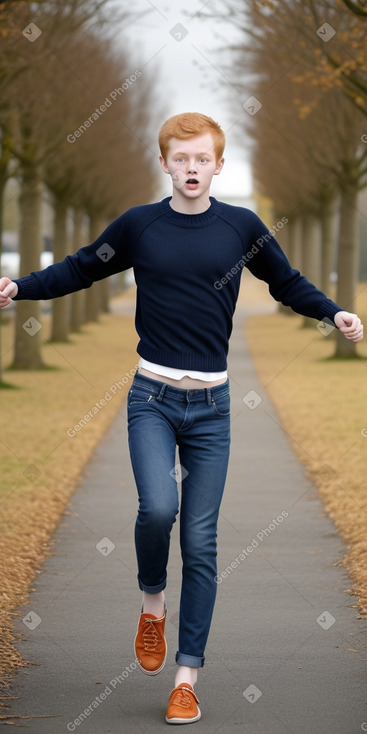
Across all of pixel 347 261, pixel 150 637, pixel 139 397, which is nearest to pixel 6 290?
pixel 139 397

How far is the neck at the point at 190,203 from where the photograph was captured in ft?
14.1

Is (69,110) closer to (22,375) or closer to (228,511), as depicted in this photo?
(22,375)

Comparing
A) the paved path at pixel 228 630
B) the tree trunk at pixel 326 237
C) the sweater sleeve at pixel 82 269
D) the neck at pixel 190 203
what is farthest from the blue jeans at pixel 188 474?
the tree trunk at pixel 326 237

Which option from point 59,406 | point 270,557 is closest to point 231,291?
point 270,557

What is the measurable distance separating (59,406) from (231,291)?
10937mm

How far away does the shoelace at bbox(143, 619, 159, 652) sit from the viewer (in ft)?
14.5

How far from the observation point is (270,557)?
272 inches

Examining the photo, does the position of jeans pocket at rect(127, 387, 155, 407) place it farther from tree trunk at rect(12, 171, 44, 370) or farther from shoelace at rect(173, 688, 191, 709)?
tree trunk at rect(12, 171, 44, 370)

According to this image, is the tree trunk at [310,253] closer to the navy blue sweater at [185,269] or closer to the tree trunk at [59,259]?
the tree trunk at [59,259]

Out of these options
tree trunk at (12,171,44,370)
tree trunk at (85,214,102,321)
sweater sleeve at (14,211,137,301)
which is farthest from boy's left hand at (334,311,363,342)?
tree trunk at (85,214,102,321)

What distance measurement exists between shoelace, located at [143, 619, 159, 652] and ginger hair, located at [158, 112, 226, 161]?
5.43 ft

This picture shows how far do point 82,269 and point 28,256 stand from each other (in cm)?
1491

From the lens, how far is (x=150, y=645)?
4426mm

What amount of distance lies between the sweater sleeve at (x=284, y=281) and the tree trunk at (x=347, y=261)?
57.4 feet
